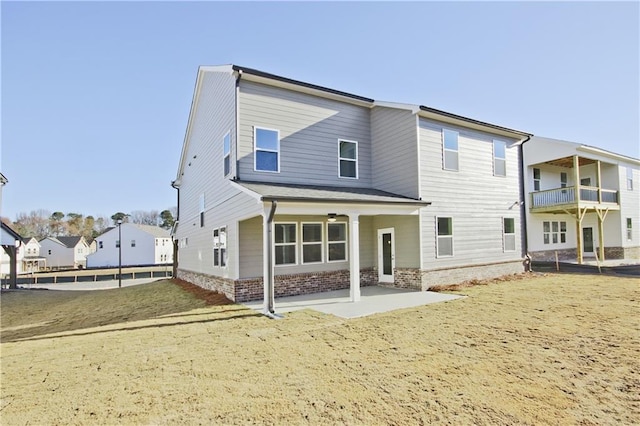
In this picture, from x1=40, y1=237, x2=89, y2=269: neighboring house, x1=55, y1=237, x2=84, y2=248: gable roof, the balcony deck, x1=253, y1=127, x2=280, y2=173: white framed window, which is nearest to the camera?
x1=253, y1=127, x2=280, y2=173: white framed window

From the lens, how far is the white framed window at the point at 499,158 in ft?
45.8

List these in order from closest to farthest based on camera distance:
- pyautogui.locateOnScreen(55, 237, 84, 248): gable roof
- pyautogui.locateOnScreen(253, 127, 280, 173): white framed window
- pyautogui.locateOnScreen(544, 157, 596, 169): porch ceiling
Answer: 1. pyautogui.locateOnScreen(253, 127, 280, 173): white framed window
2. pyautogui.locateOnScreen(544, 157, 596, 169): porch ceiling
3. pyautogui.locateOnScreen(55, 237, 84, 248): gable roof

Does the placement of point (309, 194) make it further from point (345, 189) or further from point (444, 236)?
point (444, 236)

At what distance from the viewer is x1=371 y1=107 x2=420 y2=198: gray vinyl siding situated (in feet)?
37.9

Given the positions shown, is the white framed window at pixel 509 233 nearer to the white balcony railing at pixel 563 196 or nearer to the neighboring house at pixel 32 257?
the white balcony railing at pixel 563 196

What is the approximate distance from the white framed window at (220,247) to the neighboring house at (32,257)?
48882mm

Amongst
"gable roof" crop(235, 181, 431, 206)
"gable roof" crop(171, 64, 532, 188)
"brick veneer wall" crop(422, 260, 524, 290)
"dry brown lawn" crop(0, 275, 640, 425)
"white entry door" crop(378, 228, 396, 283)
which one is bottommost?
"dry brown lawn" crop(0, 275, 640, 425)

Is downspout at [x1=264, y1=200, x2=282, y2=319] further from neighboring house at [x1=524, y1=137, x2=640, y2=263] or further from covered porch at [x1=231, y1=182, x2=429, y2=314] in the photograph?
neighboring house at [x1=524, y1=137, x2=640, y2=263]

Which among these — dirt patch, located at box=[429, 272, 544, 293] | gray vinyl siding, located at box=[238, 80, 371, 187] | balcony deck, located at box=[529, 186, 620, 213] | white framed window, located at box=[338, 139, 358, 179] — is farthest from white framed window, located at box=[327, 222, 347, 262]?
balcony deck, located at box=[529, 186, 620, 213]

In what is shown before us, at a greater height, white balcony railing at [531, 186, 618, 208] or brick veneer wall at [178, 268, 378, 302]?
white balcony railing at [531, 186, 618, 208]

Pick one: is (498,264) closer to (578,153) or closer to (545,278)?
(545,278)

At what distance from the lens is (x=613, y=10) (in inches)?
387

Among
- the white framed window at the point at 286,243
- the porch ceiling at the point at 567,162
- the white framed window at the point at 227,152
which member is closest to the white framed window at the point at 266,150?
the white framed window at the point at 227,152

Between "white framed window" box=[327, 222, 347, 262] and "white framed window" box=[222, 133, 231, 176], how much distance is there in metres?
4.09
